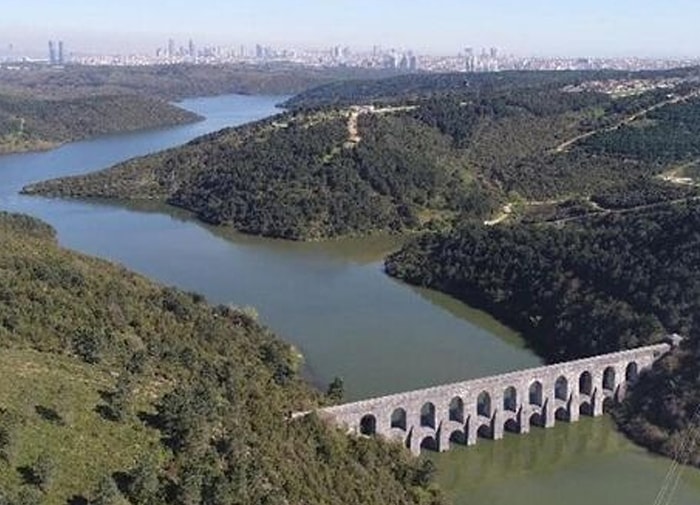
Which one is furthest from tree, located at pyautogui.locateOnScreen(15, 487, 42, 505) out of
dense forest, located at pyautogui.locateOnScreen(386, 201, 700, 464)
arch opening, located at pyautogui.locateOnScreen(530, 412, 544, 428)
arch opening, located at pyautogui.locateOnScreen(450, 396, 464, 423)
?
dense forest, located at pyautogui.locateOnScreen(386, 201, 700, 464)

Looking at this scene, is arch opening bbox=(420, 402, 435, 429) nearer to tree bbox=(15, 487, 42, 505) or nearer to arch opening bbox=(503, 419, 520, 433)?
arch opening bbox=(503, 419, 520, 433)

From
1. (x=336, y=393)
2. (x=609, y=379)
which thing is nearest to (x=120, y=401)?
(x=336, y=393)

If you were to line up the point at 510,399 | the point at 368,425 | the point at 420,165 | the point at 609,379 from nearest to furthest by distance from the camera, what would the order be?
the point at 368,425
the point at 510,399
the point at 609,379
the point at 420,165

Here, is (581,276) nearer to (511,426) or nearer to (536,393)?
(536,393)

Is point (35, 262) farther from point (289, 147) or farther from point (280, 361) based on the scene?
point (289, 147)

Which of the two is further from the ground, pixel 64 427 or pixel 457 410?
pixel 64 427

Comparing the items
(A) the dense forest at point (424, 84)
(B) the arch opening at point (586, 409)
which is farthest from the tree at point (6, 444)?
(A) the dense forest at point (424, 84)

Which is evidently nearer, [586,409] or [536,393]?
[536,393]
